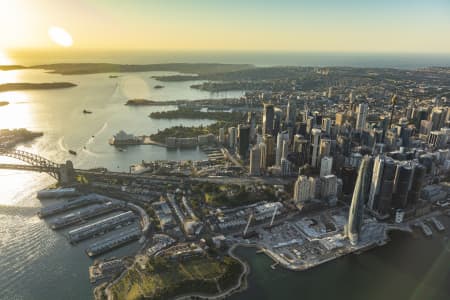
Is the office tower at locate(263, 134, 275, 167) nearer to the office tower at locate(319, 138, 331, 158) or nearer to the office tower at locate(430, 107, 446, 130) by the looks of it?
the office tower at locate(319, 138, 331, 158)

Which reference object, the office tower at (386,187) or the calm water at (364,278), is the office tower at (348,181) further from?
the calm water at (364,278)

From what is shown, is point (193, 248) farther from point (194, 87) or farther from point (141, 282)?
point (194, 87)

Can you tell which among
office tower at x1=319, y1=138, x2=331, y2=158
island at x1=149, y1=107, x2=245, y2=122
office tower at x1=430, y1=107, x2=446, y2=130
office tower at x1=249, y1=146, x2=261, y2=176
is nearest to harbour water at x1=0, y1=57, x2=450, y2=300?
office tower at x1=319, y1=138, x2=331, y2=158

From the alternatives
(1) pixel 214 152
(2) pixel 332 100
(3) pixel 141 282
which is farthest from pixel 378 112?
(3) pixel 141 282

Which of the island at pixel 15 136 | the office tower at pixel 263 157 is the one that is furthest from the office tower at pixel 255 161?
the island at pixel 15 136

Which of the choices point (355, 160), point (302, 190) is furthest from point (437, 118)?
point (302, 190)
